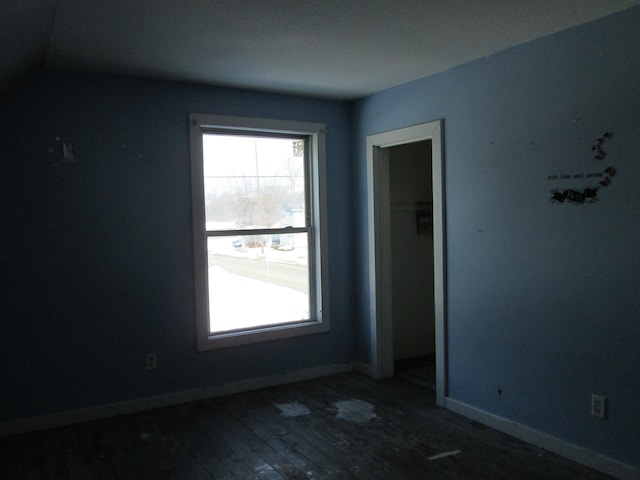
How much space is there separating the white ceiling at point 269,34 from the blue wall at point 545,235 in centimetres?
23

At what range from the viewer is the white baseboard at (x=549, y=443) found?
2.79 meters

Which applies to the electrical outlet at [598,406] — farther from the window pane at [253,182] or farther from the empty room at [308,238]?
the window pane at [253,182]

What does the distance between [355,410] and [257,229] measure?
1.63 metres

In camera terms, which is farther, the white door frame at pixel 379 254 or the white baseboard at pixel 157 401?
the white door frame at pixel 379 254

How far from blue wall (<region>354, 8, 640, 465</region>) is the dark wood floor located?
12.6 inches

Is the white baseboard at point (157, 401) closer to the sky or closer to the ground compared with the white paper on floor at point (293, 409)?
closer to the sky

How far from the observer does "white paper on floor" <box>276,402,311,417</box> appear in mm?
3805

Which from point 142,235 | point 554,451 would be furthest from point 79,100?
point 554,451

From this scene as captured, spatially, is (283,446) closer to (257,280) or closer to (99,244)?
(257,280)

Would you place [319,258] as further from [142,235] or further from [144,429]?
[144,429]

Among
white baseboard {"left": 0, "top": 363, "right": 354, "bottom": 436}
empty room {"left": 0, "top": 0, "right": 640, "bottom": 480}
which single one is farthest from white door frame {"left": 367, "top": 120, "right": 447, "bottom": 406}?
white baseboard {"left": 0, "top": 363, "right": 354, "bottom": 436}

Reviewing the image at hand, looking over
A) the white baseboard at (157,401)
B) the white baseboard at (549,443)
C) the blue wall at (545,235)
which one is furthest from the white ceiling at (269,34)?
the white baseboard at (549,443)

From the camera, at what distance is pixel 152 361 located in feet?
12.9

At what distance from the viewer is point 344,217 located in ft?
15.7
